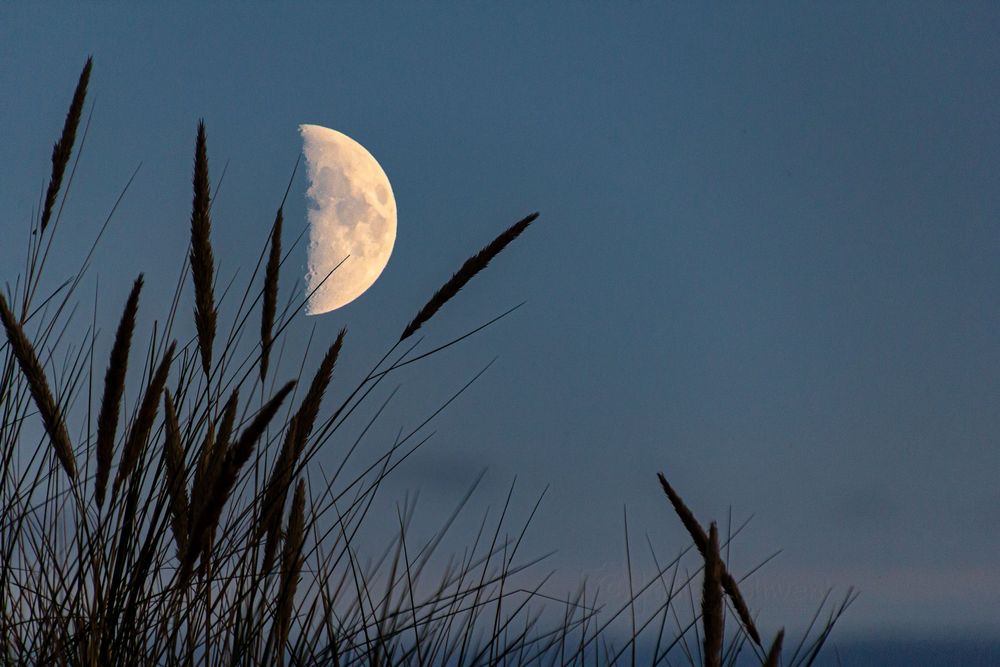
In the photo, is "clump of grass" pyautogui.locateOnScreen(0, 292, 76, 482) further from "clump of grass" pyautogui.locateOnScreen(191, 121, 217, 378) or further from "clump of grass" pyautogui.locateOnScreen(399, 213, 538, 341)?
"clump of grass" pyautogui.locateOnScreen(399, 213, 538, 341)

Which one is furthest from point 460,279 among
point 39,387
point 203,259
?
point 39,387

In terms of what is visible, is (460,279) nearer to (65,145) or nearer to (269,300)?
(269,300)

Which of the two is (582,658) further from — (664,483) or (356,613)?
(664,483)

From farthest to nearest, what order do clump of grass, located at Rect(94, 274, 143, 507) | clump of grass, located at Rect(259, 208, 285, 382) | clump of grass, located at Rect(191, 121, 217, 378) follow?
clump of grass, located at Rect(259, 208, 285, 382) → clump of grass, located at Rect(191, 121, 217, 378) → clump of grass, located at Rect(94, 274, 143, 507)

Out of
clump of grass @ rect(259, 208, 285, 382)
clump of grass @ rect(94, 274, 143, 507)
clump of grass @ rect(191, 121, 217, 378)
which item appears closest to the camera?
clump of grass @ rect(94, 274, 143, 507)

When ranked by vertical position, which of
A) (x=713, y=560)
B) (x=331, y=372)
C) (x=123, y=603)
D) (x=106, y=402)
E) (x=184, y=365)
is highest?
(x=184, y=365)

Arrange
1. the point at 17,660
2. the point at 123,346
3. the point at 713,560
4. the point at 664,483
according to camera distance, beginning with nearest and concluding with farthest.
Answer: the point at 713,560 < the point at 123,346 < the point at 664,483 < the point at 17,660

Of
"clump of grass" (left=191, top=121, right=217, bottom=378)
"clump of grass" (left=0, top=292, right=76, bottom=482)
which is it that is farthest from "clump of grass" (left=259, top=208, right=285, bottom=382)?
"clump of grass" (left=0, top=292, right=76, bottom=482)

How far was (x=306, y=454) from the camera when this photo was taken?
159 cm

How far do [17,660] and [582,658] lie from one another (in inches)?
40.3

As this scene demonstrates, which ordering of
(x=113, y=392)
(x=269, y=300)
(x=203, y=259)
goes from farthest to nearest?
(x=269, y=300) < (x=203, y=259) < (x=113, y=392)

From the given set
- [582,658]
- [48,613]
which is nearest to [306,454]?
[48,613]

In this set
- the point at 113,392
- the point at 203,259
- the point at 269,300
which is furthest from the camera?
the point at 269,300

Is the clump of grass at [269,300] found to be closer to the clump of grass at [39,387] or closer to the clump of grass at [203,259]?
the clump of grass at [203,259]
